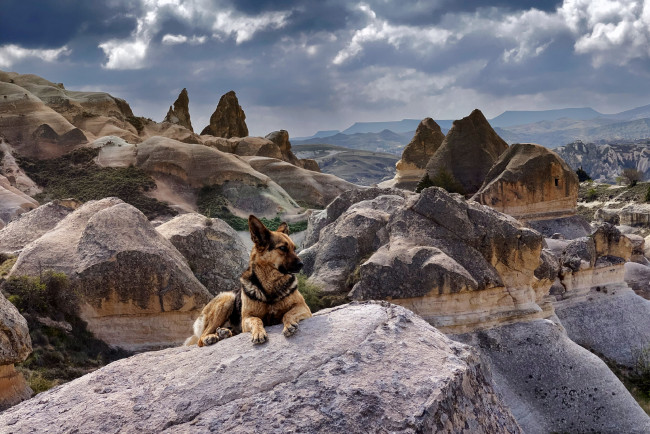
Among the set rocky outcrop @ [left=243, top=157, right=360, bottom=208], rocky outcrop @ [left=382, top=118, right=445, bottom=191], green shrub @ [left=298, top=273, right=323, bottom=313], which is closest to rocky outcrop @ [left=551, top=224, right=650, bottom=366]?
green shrub @ [left=298, top=273, right=323, bottom=313]

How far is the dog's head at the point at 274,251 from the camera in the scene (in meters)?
4.54

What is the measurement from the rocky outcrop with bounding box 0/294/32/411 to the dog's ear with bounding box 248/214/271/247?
175 inches

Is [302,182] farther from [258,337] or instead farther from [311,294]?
[258,337]

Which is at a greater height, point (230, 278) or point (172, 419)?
point (172, 419)

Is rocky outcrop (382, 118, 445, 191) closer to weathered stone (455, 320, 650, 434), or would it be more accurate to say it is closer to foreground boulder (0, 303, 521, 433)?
weathered stone (455, 320, 650, 434)

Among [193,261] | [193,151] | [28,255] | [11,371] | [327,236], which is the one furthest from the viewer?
[193,151]

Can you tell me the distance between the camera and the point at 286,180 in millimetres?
50406

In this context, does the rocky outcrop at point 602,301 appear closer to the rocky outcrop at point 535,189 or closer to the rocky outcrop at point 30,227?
the rocky outcrop at point 535,189

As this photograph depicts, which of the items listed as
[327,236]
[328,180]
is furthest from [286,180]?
[327,236]

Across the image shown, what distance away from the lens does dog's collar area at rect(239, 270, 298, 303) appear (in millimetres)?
4508

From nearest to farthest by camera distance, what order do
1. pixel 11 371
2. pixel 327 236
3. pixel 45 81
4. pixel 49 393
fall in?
pixel 49 393
pixel 11 371
pixel 327 236
pixel 45 81

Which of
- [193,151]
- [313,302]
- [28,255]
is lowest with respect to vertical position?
[313,302]

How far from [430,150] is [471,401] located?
50.9 m

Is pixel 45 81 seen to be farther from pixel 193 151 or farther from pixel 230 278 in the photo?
pixel 230 278
